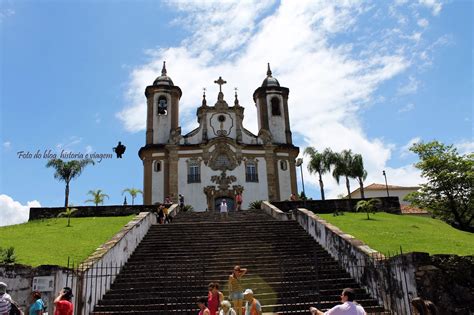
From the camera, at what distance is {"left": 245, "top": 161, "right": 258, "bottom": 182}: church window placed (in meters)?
30.6

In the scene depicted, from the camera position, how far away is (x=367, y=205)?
2116 cm

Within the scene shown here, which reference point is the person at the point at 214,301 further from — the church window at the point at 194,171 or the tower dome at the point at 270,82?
the tower dome at the point at 270,82

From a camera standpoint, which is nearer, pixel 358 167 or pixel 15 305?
pixel 15 305

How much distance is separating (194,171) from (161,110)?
6.44m

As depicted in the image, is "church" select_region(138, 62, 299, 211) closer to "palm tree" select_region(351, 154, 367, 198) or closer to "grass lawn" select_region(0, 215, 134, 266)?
"palm tree" select_region(351, 154, 367, 198)

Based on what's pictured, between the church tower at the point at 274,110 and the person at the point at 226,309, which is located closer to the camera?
the person at the point at 226,309

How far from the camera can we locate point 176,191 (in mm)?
29672

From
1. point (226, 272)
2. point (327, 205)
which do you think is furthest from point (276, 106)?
point (226, 272)

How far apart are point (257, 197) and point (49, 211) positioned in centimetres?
1371

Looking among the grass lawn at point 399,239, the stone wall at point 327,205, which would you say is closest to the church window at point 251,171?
the stone wall at point 327,205

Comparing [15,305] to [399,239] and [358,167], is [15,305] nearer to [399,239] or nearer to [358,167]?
[399,239]

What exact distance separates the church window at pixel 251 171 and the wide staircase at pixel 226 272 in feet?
50.2

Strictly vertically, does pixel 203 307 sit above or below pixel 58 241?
below

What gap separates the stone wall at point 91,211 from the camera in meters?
23.5
